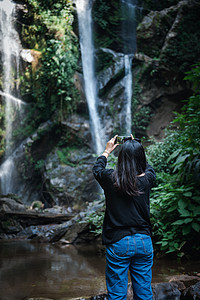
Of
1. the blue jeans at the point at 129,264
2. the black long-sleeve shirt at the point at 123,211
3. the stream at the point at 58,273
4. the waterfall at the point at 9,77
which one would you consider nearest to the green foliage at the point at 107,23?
the waterfall at the point at 9,77

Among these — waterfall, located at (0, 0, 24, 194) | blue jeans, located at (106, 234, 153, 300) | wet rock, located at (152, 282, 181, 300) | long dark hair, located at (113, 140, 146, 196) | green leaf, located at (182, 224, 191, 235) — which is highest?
waterfall, located at (0, 0, 24, 194)

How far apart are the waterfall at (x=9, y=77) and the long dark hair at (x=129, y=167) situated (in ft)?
42.9

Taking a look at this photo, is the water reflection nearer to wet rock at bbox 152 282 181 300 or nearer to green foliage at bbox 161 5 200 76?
wet rock at bbox 152 282 181 300

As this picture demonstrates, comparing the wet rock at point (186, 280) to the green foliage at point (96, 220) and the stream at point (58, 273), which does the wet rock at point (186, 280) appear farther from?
the green foliage at point (96, 220)

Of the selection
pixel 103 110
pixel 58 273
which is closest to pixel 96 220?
pixel 58 273

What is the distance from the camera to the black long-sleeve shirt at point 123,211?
178 cm

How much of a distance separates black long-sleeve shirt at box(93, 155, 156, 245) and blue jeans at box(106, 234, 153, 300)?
0.16ft

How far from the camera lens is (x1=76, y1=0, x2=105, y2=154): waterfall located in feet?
47.8

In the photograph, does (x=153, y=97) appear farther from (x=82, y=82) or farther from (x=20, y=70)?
(x=20, y=70)

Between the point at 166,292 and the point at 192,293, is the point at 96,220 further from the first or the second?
the point at 192,293

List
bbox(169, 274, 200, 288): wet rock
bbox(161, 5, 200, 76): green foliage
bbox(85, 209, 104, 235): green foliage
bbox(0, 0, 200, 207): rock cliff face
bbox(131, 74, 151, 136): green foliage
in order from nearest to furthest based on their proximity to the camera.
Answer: bbox(169, 274, 200, 288): wet rock
bbox(85, 209, 104, 235): green foliage
bbox(161, 5, 200, 76): green foliage
bbox(0, 0, 200, 207): rock cliff face
bbox(131, 74, 151, 136): green foliage

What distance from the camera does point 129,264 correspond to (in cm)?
181

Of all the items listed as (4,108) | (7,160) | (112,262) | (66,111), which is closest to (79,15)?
(66,111)

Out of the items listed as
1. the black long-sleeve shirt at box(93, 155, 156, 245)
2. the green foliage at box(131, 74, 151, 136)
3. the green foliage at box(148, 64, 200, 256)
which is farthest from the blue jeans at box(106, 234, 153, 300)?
the green foliage at box(131, 74, 151, 136)
